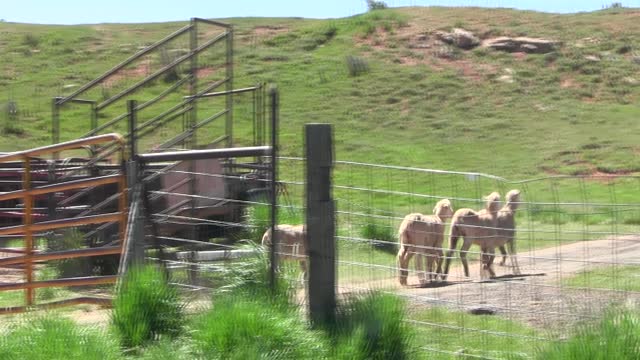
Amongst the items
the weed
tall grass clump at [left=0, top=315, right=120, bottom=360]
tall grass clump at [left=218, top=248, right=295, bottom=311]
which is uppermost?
the weed

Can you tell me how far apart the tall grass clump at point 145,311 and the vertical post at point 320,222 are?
3.81 feet

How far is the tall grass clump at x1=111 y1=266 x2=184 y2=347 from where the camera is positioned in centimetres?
899

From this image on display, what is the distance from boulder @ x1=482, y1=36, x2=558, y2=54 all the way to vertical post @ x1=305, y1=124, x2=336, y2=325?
42.0 metres

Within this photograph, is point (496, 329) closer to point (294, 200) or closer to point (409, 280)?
point (409, 280)

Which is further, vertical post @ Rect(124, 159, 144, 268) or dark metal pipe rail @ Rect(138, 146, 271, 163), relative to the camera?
vertical post @ Rect(124, 159, 144, 268)

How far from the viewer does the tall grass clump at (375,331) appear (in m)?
8.02

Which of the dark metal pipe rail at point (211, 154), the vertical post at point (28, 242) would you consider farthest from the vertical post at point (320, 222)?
the vertical post at point (28, 242)

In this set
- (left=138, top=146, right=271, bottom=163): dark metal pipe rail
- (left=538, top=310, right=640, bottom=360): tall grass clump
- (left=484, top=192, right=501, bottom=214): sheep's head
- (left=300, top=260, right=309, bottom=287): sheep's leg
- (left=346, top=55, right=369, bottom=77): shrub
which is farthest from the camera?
(left=346, top=55, right=369, bottom=77): shrub

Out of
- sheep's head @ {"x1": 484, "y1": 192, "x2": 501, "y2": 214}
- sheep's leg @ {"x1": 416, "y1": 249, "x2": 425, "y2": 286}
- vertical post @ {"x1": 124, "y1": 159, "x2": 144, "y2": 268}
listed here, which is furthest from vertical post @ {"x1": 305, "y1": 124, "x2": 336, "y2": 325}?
sheep's head @ {"x1": 484, "y1": 192, "x2": 501, "y2": 214}

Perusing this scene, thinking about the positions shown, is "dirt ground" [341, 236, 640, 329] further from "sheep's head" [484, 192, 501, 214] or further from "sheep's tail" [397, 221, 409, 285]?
"sheep's head" [484, 192, 501, 214]

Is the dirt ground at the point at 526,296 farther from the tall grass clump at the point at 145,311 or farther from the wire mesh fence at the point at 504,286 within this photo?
the tall grass clump at the point at 145,311

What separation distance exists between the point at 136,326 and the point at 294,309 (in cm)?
116

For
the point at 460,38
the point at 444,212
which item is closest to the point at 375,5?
the point at 460,38

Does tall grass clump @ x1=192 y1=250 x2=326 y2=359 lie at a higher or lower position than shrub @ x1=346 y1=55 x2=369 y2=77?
lower
